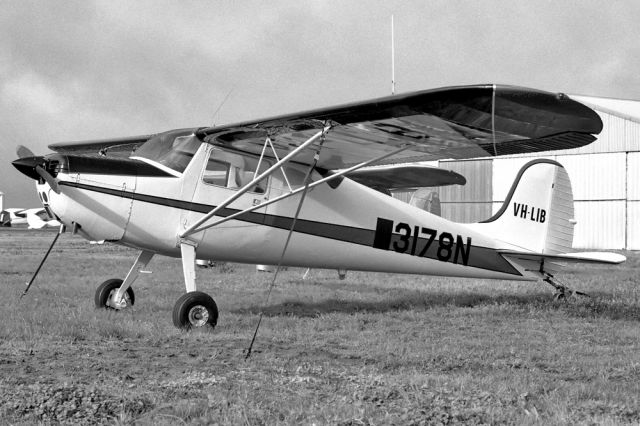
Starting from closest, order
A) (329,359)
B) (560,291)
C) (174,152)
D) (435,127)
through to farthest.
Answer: (329,359) → (435,127) → (174,152) → (560,291)

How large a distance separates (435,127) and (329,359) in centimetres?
266

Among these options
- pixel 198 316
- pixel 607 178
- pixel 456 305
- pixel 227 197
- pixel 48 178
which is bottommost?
pixel 198 316

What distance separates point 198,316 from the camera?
7.84 meters

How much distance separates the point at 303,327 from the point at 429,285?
240 inches

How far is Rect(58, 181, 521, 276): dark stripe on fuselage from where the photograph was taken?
8.12 metres

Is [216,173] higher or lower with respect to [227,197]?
higher

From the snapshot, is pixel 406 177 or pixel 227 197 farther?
pixel 406 177

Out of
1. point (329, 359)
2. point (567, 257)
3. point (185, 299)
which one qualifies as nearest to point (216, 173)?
point (185, 299)

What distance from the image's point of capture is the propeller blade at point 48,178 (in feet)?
25.2

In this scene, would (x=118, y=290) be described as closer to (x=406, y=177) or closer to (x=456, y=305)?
(x=456, y=305)

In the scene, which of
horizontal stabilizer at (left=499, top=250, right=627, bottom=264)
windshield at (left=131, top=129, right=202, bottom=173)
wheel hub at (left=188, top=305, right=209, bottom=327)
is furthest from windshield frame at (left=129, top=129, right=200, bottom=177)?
horizontal stabilizer at (left=499, top=250, right=627, bottom=264)

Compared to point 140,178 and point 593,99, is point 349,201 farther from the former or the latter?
point 593,99

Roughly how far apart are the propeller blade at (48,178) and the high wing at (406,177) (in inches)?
225

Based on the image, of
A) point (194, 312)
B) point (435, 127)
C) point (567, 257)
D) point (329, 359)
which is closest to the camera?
point (329, 359)
